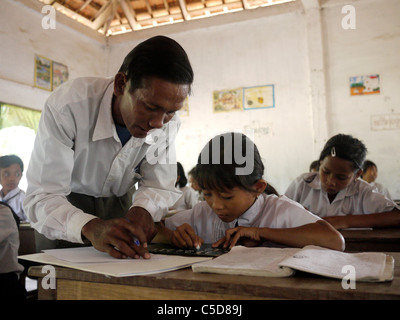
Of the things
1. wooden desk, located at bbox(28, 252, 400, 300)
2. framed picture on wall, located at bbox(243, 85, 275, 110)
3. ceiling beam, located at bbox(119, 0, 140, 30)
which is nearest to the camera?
wooden desk, located at bbox(28, 252, 400, 300)

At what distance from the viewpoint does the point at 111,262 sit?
85 centimetres

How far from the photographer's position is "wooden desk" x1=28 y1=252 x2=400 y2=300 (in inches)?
21.9

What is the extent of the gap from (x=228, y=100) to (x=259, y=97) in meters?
0.50

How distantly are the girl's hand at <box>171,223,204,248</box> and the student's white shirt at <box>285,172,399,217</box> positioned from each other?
1.33 metres

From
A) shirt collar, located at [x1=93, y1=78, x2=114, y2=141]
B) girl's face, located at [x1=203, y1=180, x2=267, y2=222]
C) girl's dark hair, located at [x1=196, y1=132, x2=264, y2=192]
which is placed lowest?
girl's face, located at [x1=203, y1=180, x2=267, y2=222]

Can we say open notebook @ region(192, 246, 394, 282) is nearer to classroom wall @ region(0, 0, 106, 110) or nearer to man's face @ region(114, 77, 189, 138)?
man's face @ region(114, 77, 189, 138)

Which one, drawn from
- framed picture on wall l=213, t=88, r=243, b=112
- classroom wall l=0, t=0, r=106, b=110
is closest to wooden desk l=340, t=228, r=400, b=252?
framed picture on wall l=213, t=88, r=243, b=112

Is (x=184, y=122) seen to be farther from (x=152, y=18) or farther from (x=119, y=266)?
(x=119, y=266)

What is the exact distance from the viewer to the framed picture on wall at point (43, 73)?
17.2 feet

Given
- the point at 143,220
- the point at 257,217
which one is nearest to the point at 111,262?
the point at 143,220

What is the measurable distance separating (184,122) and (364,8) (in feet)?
10.1

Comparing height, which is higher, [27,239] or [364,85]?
[364,85]

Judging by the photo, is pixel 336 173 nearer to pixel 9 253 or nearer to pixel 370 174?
pixel 9 253

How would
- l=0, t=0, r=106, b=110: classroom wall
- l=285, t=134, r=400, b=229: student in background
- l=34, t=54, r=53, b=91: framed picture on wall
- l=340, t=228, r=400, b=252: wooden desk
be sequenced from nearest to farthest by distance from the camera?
l=340, t=228, r=400, b=252: wooden desk < l=285, t=134, r=400, b=229: student in background < l=0, t=0, r=106, b=110: classroom wall < l=34, t=54, r=53, b=91: framed picture on wall
